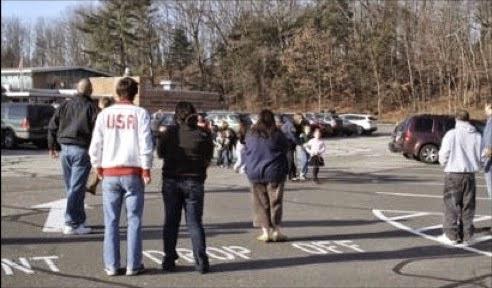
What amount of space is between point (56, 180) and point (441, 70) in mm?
65018

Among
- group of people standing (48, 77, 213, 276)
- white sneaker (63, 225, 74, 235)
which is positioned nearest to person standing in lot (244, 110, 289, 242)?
group of people standing (48, 77, 213, 276)

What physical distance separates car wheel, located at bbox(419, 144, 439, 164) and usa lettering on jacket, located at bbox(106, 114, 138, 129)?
20446 mm

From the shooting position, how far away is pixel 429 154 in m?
26.1

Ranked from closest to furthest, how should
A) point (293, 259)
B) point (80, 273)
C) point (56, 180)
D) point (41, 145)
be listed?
point (80, 273) < point (293, 259) < point (56, 180) < point (41, 145)

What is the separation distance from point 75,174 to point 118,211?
92.3 inches

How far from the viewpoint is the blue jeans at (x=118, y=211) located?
693cm

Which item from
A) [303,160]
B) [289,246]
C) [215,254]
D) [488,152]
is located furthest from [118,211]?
[303,160]

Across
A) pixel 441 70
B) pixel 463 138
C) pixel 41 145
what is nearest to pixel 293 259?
pixel 463 138

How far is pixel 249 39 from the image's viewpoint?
84438 millimetres

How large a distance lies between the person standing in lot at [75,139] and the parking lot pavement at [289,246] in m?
0.40

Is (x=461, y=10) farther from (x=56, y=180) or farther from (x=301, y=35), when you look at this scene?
(x=56, y=180)

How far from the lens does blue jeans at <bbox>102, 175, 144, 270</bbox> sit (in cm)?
693

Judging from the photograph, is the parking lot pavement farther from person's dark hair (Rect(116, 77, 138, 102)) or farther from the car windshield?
the car windshield

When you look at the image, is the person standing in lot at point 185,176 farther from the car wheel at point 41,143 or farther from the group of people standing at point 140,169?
the car wheel at point 41,143
